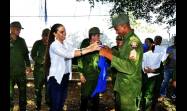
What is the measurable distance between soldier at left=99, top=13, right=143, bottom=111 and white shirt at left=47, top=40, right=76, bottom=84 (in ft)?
4.01

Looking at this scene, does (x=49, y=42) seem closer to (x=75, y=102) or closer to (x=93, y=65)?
(x=93, y=65)

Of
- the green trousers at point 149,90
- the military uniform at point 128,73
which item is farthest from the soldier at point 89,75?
the military uniform at point 128,73

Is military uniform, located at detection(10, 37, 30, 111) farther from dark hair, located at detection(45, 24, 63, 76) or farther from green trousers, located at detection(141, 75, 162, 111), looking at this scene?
green trousers, located at detection(141, 75, 162, 111)

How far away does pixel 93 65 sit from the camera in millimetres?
8555

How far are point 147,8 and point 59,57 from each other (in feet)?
42.5

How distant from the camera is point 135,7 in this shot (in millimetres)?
19547

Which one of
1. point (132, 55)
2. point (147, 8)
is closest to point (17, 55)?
point (132, 55)

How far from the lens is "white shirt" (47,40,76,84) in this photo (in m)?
7.04

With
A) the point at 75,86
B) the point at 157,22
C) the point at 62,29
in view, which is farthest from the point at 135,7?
the point at 62,29

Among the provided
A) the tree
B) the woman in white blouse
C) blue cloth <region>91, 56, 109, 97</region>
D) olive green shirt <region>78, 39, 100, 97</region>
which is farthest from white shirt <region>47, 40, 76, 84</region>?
the tree

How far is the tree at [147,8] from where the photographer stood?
1875 cm

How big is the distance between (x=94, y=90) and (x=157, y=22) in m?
11.4

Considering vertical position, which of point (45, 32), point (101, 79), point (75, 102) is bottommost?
point (75, 102)
